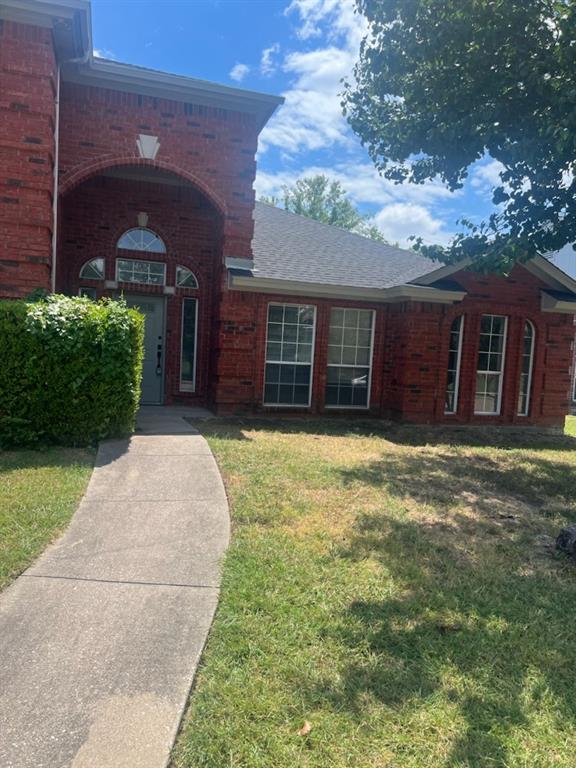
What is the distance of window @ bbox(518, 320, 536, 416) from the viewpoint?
1264cm

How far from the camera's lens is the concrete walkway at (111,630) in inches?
93.7

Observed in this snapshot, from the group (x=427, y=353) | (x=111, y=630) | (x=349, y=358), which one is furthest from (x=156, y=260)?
(x=111, y=630)

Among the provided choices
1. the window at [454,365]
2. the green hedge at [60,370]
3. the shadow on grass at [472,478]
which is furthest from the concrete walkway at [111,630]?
the window at [454,365]

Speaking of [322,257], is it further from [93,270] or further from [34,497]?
[34,497]

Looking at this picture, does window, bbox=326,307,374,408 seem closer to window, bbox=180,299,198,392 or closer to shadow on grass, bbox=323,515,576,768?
window, bbox=180,299,198,392

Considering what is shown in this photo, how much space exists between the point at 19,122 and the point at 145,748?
869 centimetres

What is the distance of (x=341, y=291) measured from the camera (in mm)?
11617

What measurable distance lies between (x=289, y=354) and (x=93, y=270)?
4422 millimetres

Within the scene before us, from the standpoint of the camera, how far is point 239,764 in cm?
225

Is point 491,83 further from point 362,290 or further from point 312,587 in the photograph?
point 312,587

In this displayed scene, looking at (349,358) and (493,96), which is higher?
(493,96)

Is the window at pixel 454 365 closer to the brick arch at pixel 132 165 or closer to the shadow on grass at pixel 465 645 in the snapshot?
the brick arch at pixel 132 165

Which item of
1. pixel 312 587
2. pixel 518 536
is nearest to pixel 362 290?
pixel 518 536

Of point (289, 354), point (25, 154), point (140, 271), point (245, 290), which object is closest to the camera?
point (25, 154)
